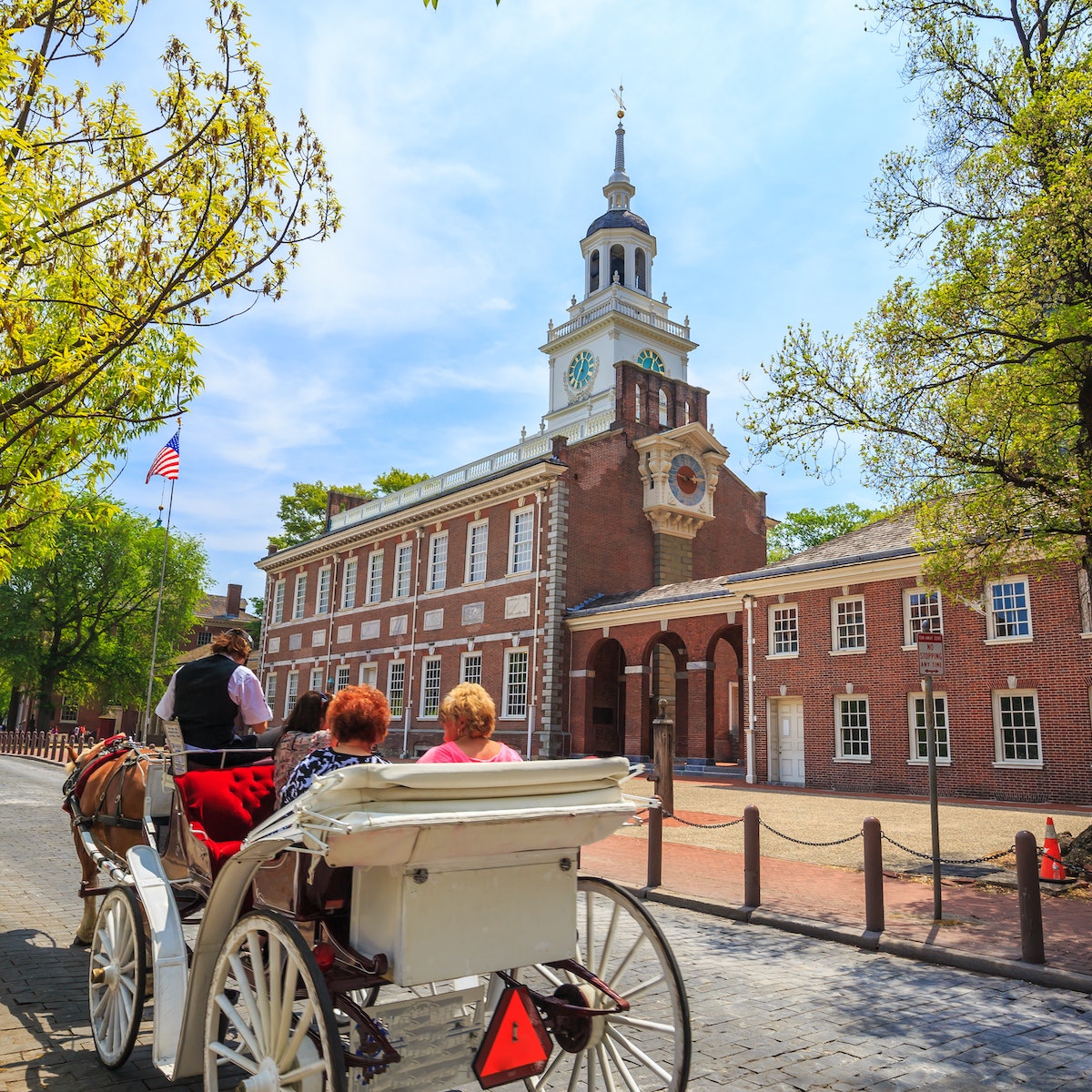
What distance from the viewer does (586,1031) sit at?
354 centimetres

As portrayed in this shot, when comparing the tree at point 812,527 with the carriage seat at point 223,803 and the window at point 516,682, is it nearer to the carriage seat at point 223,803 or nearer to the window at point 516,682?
the window at point 516,682

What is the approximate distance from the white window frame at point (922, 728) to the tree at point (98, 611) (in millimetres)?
36665

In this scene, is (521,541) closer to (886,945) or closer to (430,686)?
(430,686)

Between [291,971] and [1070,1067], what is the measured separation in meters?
4.12

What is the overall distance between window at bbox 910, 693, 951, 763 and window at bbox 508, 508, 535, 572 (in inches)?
558

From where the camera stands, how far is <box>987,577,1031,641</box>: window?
749 inches

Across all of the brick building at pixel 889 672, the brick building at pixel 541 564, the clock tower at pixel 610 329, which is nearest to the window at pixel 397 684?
the brick building at pixel 541 564

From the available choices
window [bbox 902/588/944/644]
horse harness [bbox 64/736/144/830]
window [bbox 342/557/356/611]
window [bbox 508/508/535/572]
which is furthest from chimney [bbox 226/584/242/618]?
horse harness [bbox 64/736/144/830]

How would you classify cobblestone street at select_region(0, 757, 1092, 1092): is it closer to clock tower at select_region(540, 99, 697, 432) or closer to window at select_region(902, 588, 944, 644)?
window at select_region(902, 588, 944, 644)

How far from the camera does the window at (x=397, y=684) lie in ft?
117

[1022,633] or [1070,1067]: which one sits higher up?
[1022,633]

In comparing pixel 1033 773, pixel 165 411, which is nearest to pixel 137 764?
pixel 165 411

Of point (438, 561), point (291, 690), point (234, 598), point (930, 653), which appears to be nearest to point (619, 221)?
point (438, 561)

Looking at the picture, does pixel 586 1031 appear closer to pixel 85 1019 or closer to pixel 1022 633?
pixel 85 1019
